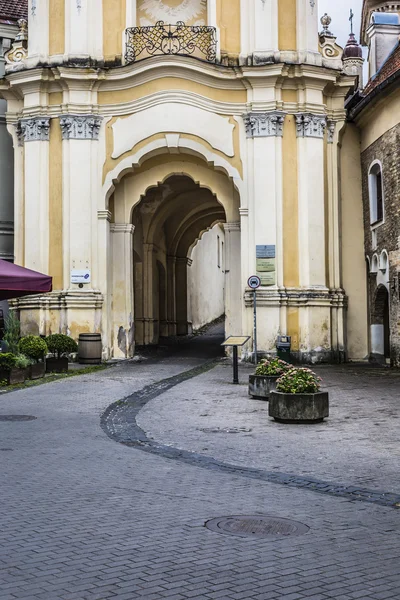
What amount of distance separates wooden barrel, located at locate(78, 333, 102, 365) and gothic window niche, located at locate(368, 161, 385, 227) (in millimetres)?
9440

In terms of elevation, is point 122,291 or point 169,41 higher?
point 169,41

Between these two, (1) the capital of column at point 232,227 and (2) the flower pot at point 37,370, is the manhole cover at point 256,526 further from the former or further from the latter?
(1) the capital of column at point 232,227

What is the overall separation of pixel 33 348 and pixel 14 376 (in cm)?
177

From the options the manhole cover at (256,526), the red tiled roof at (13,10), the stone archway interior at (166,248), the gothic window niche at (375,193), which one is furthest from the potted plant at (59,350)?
the manhole cover at (256,526)

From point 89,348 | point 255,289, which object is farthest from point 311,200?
point 89,348

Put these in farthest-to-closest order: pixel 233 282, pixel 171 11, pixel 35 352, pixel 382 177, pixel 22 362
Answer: pixel 171 11 → pixel 233 282 → pixel 382 177 → pixel 35 352 → pixel 22 362

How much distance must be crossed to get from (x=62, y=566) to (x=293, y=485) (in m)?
3.34

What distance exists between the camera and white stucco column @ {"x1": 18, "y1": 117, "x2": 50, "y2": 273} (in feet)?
85.2

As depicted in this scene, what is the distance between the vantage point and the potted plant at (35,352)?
1975 centimetres

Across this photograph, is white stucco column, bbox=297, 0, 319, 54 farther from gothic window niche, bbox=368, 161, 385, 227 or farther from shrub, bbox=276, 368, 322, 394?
shrub, bbox=276, 368, 322, 394

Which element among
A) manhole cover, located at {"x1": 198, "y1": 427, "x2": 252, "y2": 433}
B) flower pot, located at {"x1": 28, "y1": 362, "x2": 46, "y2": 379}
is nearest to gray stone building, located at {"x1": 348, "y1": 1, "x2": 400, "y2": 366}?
flower pot, located at {"x1": 28, "y1": 362, "x2": 46, "y2": 379}

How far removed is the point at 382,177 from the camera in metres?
25.0

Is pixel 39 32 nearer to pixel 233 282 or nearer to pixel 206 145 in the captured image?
pixel 206 145

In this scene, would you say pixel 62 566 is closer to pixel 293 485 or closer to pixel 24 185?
pixel 293 485
